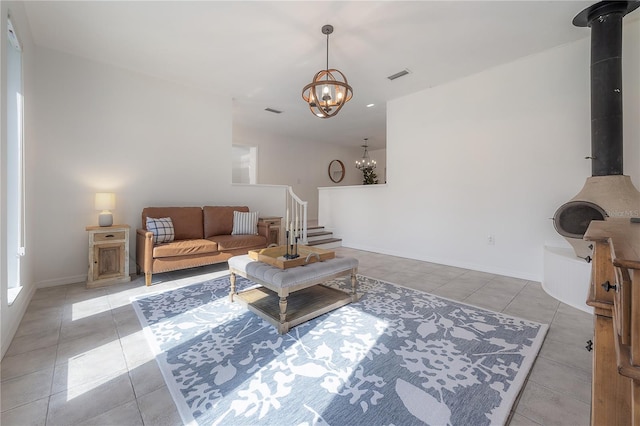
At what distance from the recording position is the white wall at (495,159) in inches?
125

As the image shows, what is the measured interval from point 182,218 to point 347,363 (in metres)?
3.26

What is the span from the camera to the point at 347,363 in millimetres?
1722

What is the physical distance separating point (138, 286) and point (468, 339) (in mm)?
3585

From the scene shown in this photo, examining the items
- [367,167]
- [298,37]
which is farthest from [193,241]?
[367,167]

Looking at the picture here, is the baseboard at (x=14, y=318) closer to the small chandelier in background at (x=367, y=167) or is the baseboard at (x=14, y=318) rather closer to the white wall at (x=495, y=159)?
the white wall at (x=495, y=159)

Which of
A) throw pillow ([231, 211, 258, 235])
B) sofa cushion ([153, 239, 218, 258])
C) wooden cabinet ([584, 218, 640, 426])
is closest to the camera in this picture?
wooden cabinet ([584, 218, 640, 426])

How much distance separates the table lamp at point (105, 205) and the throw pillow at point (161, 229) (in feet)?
1.43

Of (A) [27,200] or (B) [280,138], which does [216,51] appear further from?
(B) [280,138]

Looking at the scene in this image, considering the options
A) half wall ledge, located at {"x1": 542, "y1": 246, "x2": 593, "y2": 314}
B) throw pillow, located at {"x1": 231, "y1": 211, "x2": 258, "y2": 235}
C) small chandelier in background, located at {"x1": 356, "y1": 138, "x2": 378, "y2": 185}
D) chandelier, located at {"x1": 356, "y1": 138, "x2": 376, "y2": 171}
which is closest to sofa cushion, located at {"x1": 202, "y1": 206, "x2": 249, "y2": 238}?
throw pillow, located at {"x1": 231, "y1": 211, "x2": 258, "y2": 235}

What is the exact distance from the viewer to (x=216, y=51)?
3.33 metres

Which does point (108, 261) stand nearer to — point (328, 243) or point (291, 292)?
point (291, 292)

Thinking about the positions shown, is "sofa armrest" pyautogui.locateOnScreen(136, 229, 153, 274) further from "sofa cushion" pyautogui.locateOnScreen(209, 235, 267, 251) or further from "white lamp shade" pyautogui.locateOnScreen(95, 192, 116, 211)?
"sofa cushion" pyautogui.locateOnScreen(209, 235, 267, 251)

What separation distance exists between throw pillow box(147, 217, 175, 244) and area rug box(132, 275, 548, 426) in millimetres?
1113

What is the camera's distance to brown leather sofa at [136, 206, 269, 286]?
3252 mm
